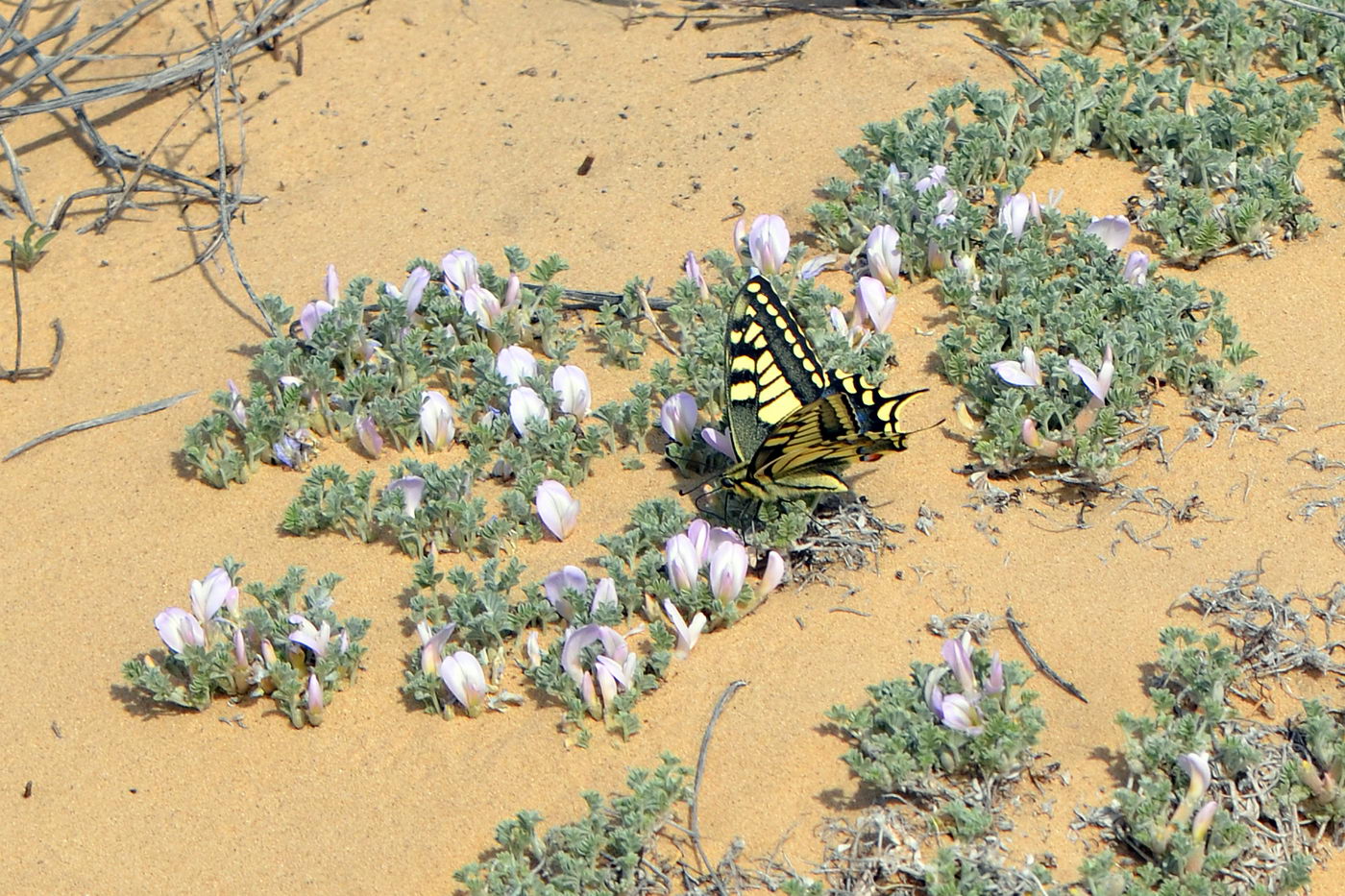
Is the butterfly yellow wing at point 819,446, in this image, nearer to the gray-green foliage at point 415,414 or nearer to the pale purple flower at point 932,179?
the gray-green foliage at point 415,414

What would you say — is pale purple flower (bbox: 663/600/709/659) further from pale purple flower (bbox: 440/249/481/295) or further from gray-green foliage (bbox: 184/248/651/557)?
pale purple flower (bbox: 440/249/481/295)

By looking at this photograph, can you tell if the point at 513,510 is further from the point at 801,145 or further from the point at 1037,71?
the point at 1037,71

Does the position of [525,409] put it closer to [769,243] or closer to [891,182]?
[769,243]

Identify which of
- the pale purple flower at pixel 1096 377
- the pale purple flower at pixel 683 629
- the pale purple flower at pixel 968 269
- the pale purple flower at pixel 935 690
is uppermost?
the pale purple flower at pixel 1096 377

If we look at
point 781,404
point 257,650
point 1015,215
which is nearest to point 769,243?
point 1015,215

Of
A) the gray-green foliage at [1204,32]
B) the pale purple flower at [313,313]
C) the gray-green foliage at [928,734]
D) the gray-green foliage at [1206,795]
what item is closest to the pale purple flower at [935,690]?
the gray-green foliage at [928,734]

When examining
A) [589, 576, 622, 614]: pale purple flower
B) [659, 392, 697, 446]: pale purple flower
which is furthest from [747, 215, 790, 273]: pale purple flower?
[589, 576, 622, 614]: pale purple flower

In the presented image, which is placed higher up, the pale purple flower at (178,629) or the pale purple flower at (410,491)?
the pale purple flower at (410,491)
